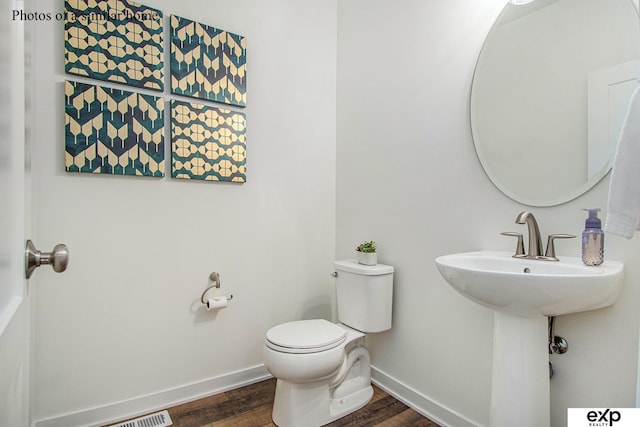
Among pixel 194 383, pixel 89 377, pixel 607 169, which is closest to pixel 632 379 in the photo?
pixel 607 169

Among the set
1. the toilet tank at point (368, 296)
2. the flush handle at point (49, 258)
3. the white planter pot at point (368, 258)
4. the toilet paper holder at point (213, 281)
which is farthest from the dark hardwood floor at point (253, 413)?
the flush handle at point (49, 258)

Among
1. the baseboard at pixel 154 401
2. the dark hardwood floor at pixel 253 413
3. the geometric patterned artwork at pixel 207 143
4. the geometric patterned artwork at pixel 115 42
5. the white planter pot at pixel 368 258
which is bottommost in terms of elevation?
the dark hardwood floor at pixel 253 413

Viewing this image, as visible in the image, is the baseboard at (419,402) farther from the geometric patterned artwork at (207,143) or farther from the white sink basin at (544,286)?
the geometric patterned artwork at (207,143)

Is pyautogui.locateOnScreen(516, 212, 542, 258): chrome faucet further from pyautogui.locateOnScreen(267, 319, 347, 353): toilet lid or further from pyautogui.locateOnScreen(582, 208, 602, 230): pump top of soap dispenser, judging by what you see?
pyautogui.locateOnScreen(267, 319, 347, 353): toilet lid

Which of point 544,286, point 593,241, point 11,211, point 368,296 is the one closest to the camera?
point 11,211

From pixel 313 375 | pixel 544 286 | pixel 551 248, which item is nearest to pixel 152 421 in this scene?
pixel 313 375

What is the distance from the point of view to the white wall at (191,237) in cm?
159

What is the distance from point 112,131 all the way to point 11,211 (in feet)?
4.13

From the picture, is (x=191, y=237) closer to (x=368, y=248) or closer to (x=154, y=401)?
(x=154, y=401)

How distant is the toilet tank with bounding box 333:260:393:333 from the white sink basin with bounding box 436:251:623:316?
68cm

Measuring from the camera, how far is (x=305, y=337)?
167cm
